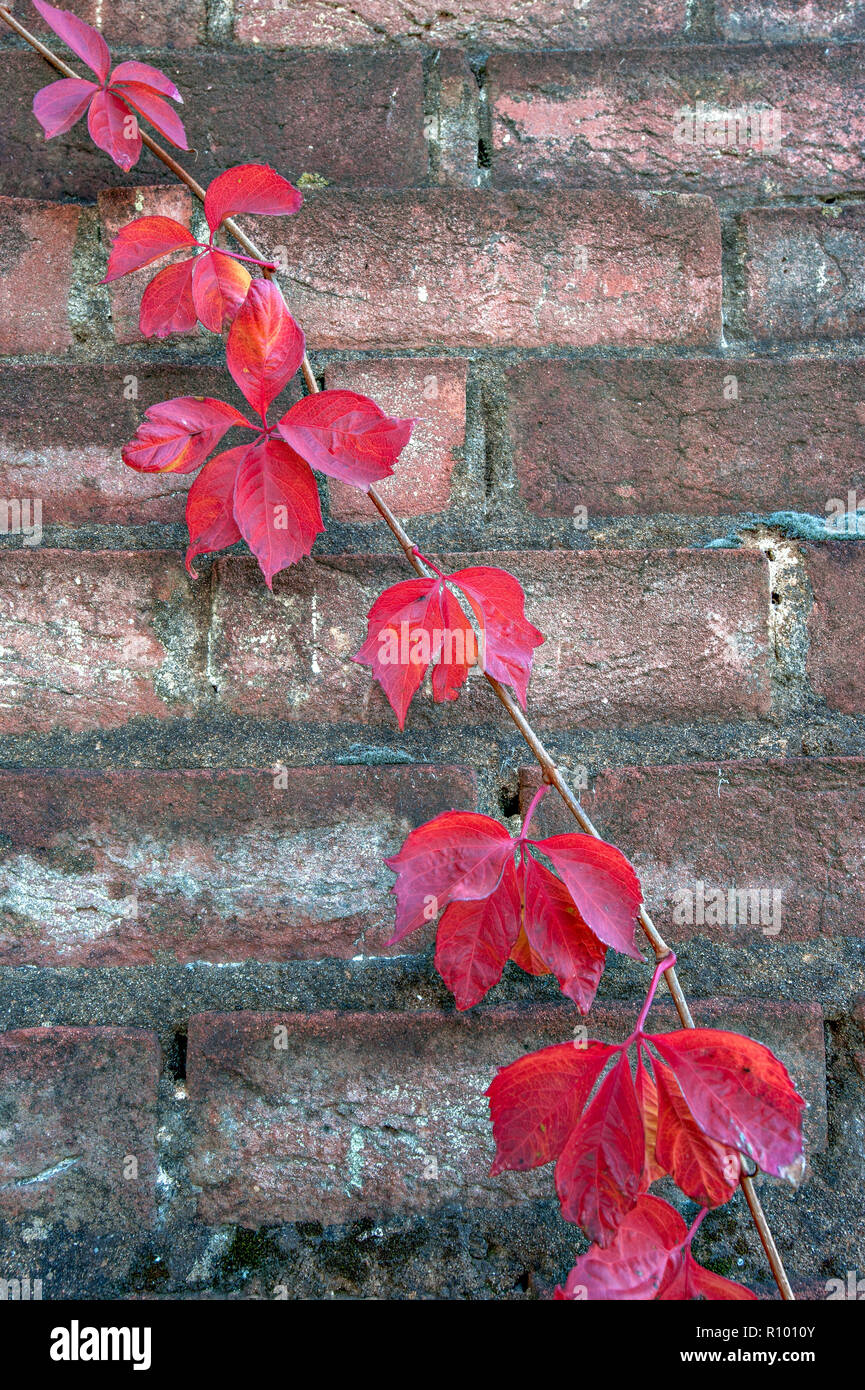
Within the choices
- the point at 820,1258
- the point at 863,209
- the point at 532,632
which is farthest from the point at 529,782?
the point at 863,209

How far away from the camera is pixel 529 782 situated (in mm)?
662

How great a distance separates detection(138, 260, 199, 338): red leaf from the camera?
0.65m

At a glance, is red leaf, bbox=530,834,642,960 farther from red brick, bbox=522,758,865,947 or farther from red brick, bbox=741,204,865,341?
red brick, bbox=741,204,865,341

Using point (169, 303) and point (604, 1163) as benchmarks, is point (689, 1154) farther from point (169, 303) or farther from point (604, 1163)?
point (169, 303)

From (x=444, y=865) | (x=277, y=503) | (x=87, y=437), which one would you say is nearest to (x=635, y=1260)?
(x=444, y=865)

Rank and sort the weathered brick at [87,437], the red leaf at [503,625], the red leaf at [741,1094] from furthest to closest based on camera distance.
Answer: the weathered brick at [87,437] < the red leaf at [503,625] < the red leaf at [741,1094]

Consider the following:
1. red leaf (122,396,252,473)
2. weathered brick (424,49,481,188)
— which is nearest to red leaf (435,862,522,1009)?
red leaf (122,396,252,473)

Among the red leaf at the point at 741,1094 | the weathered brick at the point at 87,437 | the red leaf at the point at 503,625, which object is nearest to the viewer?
the red leaf at the point at 741,1094

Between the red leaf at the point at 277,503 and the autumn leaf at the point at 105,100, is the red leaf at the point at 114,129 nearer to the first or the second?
the autumn leaf at the point at 105,100

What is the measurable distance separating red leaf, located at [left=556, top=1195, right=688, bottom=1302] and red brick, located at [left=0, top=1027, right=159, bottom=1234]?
301 mm

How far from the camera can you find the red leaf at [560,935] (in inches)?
21.3

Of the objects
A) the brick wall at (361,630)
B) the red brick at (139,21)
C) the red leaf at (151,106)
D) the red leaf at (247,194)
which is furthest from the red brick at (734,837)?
the red brick at (139,21)

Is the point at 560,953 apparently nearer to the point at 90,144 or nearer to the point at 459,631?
the point at 459,631

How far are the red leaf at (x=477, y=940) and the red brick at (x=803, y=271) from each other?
498 mm
